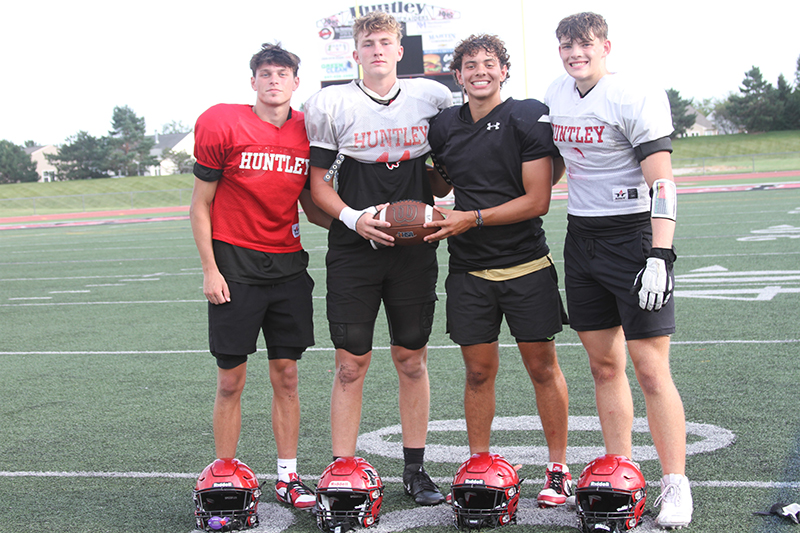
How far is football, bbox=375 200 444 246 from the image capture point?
3121 mm

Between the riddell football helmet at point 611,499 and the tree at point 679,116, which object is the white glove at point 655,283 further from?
the tree at point 679,116

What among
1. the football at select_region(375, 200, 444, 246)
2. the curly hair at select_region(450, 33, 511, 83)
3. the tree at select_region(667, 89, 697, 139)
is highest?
the tree at select_region(667, 89, 697, 139)

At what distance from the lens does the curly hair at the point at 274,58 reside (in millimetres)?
3326

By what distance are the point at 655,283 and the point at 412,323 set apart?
1079mm

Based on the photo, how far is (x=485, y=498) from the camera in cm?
298

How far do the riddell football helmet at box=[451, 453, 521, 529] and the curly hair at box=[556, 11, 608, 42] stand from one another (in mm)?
1754

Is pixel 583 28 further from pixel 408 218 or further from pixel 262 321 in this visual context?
pixel 262 321

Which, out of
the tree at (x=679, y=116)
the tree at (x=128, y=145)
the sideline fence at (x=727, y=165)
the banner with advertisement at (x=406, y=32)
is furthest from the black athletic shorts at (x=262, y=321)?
the tree at (x=679, y=116)

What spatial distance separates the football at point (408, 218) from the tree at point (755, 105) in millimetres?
55573

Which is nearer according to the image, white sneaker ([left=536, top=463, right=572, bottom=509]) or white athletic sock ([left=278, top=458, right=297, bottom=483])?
white sneaker ([left=536, top=463, right=572, bottom=509])

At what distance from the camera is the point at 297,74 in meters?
3.45

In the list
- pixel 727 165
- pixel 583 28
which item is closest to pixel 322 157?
pixel 583 28

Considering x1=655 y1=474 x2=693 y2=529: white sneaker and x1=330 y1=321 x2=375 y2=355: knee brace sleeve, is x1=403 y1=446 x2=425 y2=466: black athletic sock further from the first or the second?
x1=655 y1=474 x2=693 y2=529: white sneaker

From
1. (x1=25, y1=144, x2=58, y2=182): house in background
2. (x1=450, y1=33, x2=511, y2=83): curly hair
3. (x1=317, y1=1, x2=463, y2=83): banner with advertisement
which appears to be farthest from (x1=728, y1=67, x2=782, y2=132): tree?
(x1=25, y1=144, x2=58, y2=182): house in background
